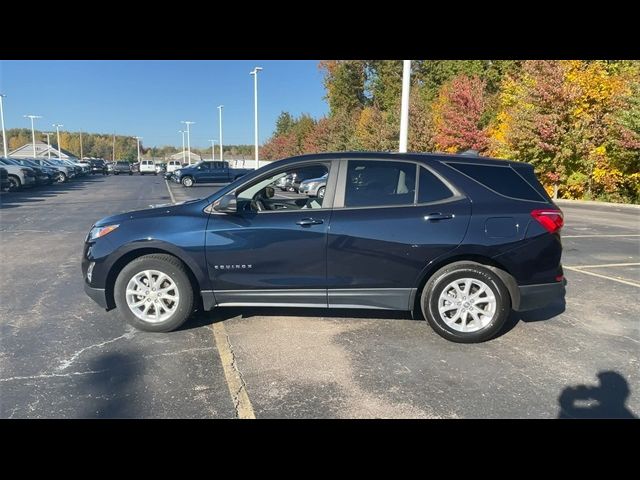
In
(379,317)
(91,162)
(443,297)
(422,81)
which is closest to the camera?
(443,297)

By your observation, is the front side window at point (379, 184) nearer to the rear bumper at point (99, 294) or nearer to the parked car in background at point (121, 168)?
the rear bumper at point (99, 294)

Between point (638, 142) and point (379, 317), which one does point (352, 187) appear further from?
point (638, 142)

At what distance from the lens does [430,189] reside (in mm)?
4129

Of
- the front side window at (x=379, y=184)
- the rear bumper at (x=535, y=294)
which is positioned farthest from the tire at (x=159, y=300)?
the rear bumper at (x=535, y=294)

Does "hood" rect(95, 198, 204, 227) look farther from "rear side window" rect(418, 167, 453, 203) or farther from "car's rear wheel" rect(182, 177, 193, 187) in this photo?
"car's rear wheel" rect(182, 177, 193, 187)

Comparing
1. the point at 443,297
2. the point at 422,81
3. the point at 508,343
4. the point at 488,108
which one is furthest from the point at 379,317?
the point at 422,81

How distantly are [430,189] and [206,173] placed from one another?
90.6 feet

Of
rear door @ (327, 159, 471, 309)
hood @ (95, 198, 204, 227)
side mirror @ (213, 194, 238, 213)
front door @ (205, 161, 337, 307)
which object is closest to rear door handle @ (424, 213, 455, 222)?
rear door @ (327, 159, 471, 309)

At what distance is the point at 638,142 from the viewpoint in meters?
18.0

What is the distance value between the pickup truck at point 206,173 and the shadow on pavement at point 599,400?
2725 cm

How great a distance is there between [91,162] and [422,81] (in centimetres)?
3943

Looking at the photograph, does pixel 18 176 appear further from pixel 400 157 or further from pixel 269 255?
pixel 400 157
